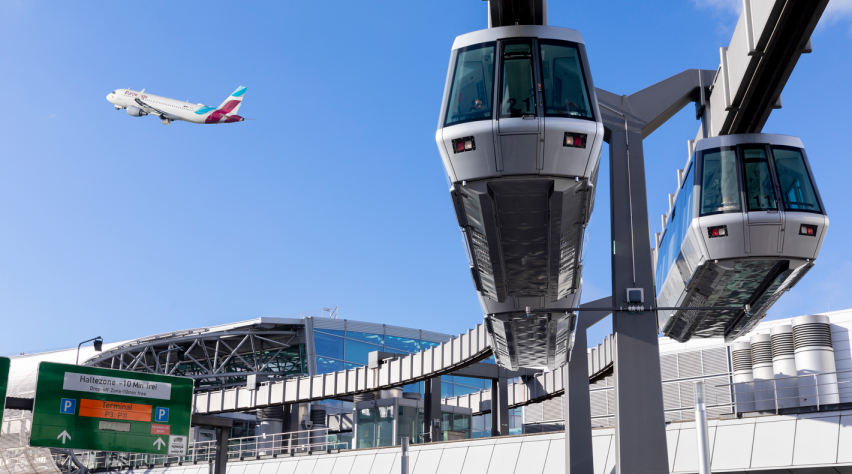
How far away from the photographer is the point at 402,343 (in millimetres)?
64688

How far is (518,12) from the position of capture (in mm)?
11242

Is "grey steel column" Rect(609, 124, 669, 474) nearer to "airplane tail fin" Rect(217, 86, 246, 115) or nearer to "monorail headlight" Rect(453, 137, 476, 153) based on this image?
"monorail headlight" Rect(453, 137, 476, 153)

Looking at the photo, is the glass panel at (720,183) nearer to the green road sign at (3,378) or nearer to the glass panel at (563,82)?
the glass panel at (563,82)

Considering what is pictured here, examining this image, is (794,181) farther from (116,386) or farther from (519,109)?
(116,386)

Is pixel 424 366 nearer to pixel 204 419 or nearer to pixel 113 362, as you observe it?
pixel 204 419

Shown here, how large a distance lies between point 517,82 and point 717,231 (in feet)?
16.5

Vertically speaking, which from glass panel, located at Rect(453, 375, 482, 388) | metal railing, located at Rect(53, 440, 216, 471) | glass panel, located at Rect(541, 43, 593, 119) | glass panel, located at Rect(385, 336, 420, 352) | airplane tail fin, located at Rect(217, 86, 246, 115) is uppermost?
airplane tail fin, located at Rect(217, 86, 246, 115)

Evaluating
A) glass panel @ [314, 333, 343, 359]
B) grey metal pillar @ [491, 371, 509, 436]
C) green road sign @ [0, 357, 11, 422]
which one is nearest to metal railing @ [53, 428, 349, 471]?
grey metal pillar @ [491, 371, 509, 436]

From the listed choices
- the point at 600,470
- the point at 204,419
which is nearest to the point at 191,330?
the point at 204,419

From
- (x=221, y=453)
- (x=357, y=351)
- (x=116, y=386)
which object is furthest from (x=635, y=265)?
(x=357, y=351)

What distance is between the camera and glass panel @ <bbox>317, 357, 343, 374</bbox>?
5786 centimetres

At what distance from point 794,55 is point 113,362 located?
219 ft

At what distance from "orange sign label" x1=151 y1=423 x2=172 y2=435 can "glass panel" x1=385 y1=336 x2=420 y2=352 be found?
4169 cm

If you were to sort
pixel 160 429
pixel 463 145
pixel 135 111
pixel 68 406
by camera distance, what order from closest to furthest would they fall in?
pixel 463 145
pixel 68 406
pixel 160 429
pixel 135 111
